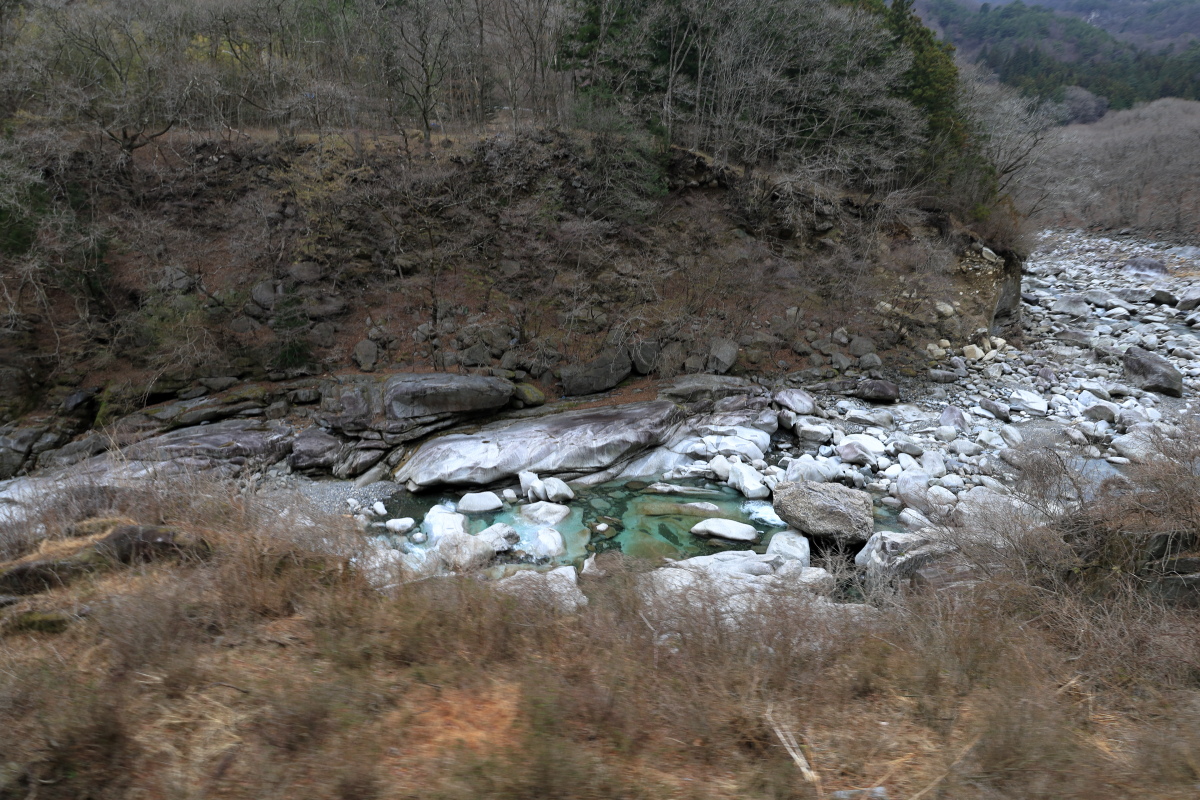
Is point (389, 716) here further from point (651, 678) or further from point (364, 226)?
point (364, 226)

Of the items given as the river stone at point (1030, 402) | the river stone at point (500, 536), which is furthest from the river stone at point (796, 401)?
the river stone at point (500, 536)

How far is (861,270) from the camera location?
59.5 feet

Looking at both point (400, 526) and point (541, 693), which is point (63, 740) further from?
point (400, 526)

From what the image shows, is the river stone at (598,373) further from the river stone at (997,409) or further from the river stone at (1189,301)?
the river stone at (1189,301)

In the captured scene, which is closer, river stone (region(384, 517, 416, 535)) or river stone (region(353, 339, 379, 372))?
river stone (region(384, 517, 416, 535))

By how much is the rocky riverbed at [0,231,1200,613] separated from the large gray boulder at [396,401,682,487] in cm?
5

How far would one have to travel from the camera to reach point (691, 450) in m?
13.1

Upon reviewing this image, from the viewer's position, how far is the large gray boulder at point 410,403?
44.3ft

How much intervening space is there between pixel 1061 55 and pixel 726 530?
7904 cm

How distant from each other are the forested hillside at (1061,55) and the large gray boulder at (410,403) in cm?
4643

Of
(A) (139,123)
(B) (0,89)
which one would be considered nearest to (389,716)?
(A) (139,123)

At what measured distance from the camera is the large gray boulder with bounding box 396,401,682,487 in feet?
39.7

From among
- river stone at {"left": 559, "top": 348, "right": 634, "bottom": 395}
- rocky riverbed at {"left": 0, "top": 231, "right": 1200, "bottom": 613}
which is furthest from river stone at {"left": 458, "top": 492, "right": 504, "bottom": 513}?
river stone at {"left": 559, "top": 348, "right": 634, "bottom": 395}

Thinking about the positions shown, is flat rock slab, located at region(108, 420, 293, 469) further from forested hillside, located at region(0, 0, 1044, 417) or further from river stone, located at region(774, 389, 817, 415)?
river stone, located at region(774, 389, 817, 415)
